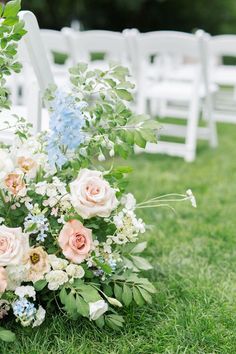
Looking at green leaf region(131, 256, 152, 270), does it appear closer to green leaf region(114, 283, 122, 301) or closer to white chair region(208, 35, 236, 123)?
green leaf region(114, 283, 122, 301)

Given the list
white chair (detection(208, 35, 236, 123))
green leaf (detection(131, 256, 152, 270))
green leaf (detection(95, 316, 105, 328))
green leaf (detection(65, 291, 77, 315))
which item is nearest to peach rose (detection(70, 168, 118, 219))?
green leaf (detection(65, 291, 77, 315))

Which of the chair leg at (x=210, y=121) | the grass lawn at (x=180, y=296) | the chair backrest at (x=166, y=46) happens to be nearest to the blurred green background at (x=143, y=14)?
the chair leg at (x=210, y=121)

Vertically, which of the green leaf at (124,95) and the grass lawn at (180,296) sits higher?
the green leaf at (124,95)

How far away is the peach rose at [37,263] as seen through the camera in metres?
1.95

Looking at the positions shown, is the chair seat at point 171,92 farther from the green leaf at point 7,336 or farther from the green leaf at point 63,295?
the green leaf at point 7,336

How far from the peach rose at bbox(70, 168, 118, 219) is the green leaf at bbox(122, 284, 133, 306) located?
336 mm

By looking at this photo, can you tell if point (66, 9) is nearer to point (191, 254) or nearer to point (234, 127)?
point (234, 127)

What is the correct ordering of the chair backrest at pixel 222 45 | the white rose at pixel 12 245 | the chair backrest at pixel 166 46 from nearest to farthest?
the white rose at pixel 12 245, the chair backrest at pixel 166 46, the chair backrest at pixel 222 45

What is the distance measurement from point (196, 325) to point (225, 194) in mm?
1941

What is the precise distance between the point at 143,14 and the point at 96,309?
21.5 meters

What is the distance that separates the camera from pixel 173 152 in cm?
504

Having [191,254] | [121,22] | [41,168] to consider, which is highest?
[41,168]

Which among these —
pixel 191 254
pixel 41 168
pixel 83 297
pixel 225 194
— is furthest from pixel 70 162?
pixel 225 194

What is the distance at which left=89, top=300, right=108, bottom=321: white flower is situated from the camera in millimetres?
1897
